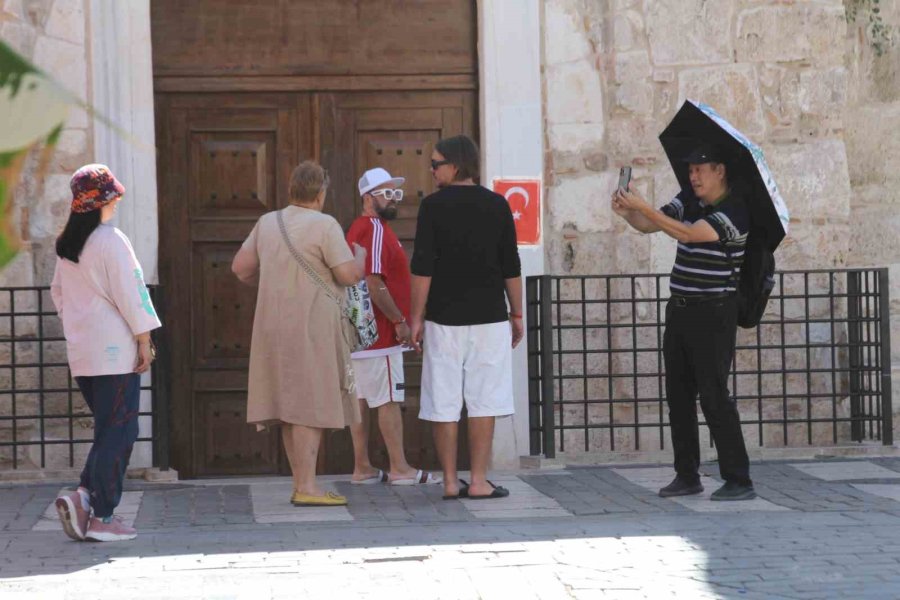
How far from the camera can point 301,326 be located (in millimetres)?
6059

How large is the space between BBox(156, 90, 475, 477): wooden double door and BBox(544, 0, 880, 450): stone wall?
104 centimetres

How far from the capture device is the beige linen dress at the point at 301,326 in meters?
6.04

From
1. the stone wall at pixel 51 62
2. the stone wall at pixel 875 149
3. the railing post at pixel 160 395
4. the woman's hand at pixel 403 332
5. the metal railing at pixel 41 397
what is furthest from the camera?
the stone wall at pixel 875 149

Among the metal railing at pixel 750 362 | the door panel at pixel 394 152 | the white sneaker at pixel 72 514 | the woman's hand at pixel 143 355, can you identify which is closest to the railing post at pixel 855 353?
the metal railing at pixel 750 362

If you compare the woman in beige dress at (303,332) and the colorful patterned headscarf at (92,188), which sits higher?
the colorful patterned headscarf at (92,188)

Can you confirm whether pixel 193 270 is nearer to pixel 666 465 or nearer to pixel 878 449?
pixel 666 465

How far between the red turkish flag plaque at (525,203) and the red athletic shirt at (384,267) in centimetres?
135

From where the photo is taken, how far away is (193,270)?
8.12 m

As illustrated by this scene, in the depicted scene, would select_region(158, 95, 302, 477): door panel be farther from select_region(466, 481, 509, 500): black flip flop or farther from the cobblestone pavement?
select_region(466, 481, 509, 500): black flip flop

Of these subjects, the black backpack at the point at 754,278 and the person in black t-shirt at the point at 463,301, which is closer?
the black backpack at the point at 754,278

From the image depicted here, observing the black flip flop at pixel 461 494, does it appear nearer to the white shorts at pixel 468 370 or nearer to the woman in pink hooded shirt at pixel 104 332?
the white shorts at pixel 468 370

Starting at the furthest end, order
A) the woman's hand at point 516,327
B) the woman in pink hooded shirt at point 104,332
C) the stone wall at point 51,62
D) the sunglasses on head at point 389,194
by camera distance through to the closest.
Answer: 1. the stone wall at point 51,62
2. the sunglasses on head at point 389,194
3. the woman's hand at point 516,327
4. the woman in pink hooded shirt at point 104,332

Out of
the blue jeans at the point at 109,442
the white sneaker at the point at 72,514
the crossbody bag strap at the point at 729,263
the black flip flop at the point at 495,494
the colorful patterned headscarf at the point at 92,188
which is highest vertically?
the colorful patterned headscarf at the point at 92,188

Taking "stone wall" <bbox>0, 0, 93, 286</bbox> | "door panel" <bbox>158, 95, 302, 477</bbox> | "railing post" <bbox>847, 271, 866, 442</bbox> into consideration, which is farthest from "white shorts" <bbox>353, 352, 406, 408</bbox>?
"railing post" <bbox>847, 271, 866, 442</bbox>
